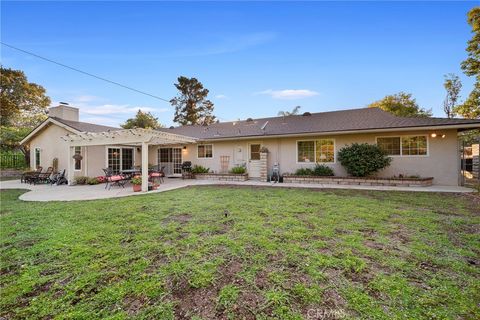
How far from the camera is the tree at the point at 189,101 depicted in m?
28.7

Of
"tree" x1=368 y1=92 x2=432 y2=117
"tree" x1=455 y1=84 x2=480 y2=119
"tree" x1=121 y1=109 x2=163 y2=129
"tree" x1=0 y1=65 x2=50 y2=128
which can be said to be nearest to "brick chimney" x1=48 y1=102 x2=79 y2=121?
"tree" x1=0 y1=65 x2=50 y2=128

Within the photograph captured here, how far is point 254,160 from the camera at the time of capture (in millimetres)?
12305

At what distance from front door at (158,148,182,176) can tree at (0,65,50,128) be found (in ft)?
55.6

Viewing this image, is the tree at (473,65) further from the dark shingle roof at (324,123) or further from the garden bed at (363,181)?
the garden bed at (363,181)

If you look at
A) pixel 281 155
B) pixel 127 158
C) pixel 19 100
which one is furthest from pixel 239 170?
pixel 19 100

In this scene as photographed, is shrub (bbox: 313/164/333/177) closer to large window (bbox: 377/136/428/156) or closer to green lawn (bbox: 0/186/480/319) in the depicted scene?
large window (bbox: 377/136/428/156)

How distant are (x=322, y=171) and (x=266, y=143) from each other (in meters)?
3.42

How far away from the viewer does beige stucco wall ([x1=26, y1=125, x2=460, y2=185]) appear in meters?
8.97

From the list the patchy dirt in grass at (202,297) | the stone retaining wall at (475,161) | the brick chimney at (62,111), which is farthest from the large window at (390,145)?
the brick chimney at (62,111)

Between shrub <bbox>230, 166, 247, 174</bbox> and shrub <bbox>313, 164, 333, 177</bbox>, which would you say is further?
shrub <bbox>230, 166, 247, 174</bbox>

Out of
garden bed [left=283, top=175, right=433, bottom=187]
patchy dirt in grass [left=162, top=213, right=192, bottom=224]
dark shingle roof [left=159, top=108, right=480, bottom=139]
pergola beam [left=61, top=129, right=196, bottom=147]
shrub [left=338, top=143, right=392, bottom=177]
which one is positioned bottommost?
patchy dirt in grass [left=162, top=213, right=192, bottom=224]

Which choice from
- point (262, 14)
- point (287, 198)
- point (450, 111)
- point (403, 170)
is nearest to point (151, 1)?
point (262, 14)

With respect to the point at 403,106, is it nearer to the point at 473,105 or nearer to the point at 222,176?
the point at 473,105

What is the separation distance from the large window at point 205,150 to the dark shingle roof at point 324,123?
0.76 m
